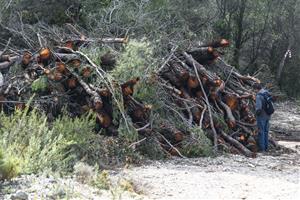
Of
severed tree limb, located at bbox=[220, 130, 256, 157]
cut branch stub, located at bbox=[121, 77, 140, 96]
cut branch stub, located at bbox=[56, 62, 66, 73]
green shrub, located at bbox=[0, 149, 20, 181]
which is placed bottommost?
severed tree limb, located at bbox=[220, 130, 256, 157]

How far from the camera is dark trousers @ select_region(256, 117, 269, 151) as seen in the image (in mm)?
12406

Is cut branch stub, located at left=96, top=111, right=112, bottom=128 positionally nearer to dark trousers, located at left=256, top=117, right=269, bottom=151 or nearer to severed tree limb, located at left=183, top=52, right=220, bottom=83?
severed tree limb, located at left=183, top=52, right=220, bottom=83

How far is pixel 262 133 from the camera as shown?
1241 cm

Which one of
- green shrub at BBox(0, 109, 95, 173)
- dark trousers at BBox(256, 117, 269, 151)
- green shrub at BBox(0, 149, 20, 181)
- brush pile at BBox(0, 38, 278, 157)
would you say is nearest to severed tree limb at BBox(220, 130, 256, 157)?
brush pile at BBox(0, 38, 278, 157)

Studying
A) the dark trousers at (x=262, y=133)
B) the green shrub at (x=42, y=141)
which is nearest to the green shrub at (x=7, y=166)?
the green shrub at (x=42, y=141)

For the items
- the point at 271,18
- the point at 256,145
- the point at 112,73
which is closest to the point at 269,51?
the point at 271,18

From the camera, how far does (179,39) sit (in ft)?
44.5

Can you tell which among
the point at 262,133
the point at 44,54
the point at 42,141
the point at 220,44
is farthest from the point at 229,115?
the point at 42,141

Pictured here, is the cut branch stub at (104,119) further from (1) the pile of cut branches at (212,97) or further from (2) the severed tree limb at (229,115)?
(2) the severed tree limb at (229,115)

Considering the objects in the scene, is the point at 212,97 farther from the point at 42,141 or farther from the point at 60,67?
the point at 42,141

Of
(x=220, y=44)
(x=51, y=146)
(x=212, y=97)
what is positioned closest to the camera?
(x=51, y=146)

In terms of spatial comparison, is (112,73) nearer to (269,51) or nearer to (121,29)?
(121,29)

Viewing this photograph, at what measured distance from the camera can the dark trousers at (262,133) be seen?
12406 millimetres

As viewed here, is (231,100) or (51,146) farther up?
(231,100)
